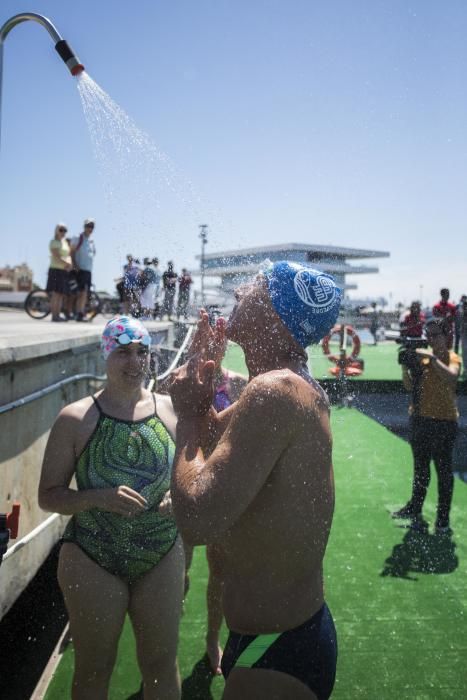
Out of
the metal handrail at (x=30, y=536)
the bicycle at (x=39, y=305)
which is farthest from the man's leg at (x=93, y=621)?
the bicycle at (x=39, y=305)

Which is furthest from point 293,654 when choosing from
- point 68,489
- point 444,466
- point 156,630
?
point 444,466

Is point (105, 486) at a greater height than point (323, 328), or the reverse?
point (323, 328)

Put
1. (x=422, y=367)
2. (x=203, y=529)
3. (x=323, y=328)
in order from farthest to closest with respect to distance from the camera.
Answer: (x=422, y=367) → (x=323, y=328) → (x=203, y=529)

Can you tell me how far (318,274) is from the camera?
1889mm

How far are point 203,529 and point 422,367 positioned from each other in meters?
4.75

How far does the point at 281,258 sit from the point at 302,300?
6.34m

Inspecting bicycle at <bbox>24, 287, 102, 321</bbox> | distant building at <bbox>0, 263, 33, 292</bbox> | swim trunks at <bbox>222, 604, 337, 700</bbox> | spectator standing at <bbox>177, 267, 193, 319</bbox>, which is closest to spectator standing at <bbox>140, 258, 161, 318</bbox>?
spectator standing at <bbox>177, 267, 193, 319</bbox>

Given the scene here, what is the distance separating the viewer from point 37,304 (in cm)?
1321

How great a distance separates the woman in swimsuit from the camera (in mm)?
2479

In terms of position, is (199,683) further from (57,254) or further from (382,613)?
(57,254)

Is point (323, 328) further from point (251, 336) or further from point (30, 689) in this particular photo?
point (30, 689)

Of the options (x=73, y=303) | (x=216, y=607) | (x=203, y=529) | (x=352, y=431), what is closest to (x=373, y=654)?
(x=216, y=607)

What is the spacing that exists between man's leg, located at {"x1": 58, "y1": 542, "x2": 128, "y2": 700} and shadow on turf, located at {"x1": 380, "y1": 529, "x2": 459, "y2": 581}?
2965 mm

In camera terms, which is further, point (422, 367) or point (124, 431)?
point (422, 367)
